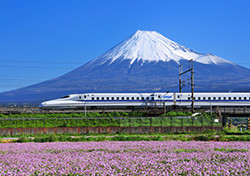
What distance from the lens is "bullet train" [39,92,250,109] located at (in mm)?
71562

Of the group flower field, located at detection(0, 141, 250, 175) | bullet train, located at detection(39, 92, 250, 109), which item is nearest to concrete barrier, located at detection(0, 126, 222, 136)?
flower field, located at detection(0, 141, 250, 175)

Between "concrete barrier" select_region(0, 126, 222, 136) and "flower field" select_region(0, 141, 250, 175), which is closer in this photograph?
"flower field" select_region(0, 141, 250, 175)

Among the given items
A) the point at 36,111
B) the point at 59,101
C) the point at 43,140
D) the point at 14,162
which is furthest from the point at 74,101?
the point at 14,162

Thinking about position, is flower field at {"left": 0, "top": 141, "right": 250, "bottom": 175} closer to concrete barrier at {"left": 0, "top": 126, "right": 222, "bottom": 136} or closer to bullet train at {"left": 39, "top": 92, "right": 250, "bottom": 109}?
concrete barrier at {"left": 0, "top": 126, "right": 222, "bottom": 136}

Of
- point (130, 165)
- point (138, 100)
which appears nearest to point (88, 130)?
point (130, 165)

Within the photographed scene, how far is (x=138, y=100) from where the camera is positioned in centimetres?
7462

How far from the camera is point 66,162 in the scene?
15.0 m

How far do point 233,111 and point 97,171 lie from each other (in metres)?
50.2

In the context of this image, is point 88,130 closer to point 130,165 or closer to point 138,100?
point 130,165

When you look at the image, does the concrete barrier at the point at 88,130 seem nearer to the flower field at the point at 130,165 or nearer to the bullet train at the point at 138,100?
the flower field at the point at 130,165

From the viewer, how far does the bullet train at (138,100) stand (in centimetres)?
7156

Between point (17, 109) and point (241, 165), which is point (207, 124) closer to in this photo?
point (241, 165)

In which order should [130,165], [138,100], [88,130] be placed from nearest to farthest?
[130,165]
[88,130]
[138,100]

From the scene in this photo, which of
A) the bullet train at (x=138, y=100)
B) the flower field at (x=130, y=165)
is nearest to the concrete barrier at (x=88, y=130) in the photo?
the flower field at (x=130, y=165)
